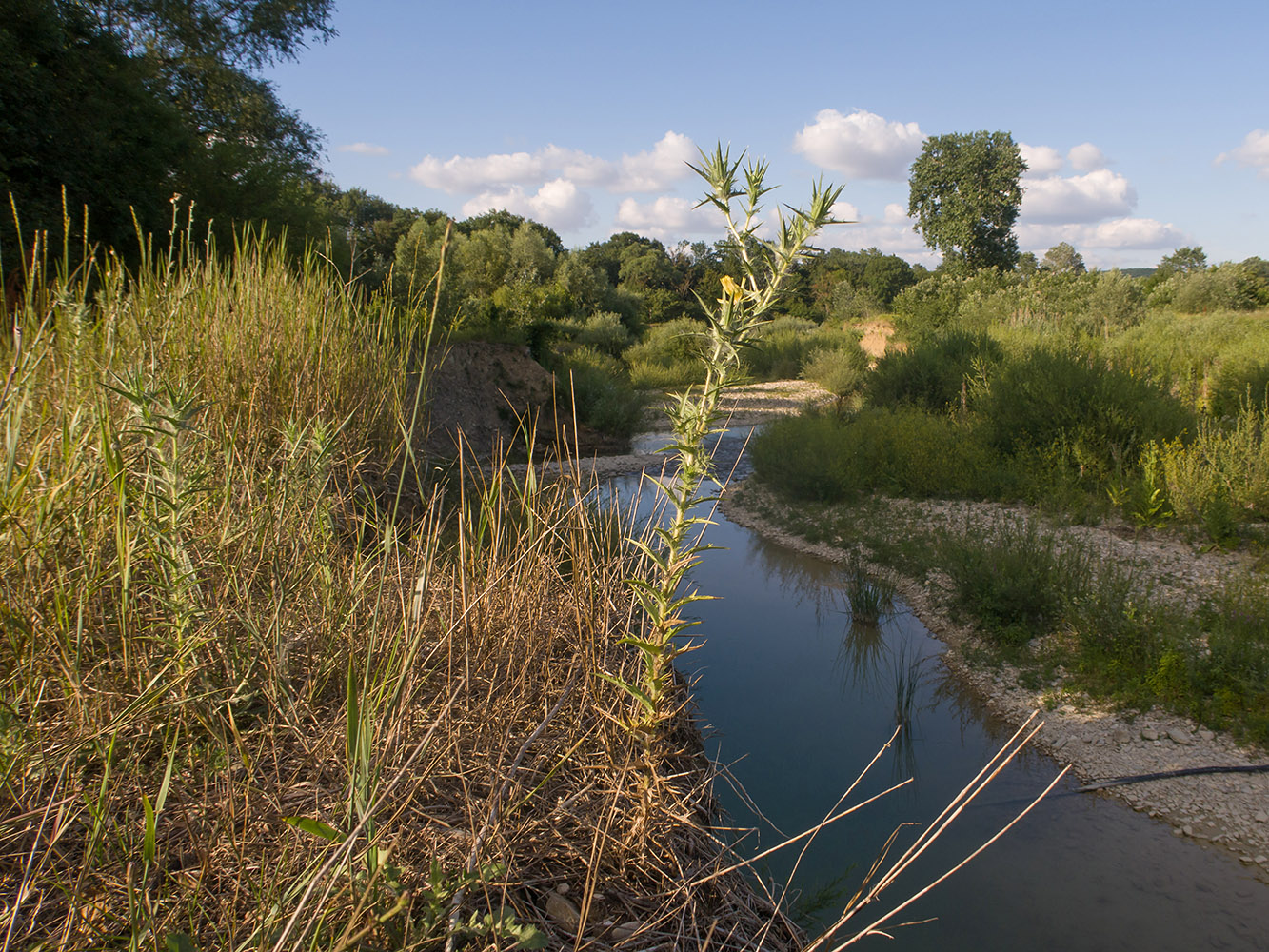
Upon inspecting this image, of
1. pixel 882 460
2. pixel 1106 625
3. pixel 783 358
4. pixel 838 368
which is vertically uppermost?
pixel 783 358

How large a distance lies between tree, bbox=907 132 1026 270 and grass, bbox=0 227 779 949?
136 ft

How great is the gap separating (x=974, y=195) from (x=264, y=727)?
4535 centimetres

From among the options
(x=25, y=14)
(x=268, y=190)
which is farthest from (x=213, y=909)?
(x=268, y=190)

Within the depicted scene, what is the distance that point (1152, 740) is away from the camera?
408 cm

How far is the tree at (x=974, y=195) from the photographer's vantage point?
38.9 metres

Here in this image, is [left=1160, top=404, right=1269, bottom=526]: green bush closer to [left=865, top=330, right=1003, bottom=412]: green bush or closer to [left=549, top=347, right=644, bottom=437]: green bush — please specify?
[left=865, top=330, right=1003, bottom=412]: green bush

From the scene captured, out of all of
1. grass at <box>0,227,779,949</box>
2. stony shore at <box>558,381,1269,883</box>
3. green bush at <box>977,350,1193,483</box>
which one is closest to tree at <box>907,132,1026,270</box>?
green bush at <box>977,350,1193,483</box>

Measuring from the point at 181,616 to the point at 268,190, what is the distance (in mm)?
10006

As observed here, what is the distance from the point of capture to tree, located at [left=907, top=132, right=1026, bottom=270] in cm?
3894

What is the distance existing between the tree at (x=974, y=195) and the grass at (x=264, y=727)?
41517 millimetres

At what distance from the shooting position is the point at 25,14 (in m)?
7.27

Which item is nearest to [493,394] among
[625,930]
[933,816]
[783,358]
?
[933,816]

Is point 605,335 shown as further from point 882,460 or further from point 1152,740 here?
point 1152,740

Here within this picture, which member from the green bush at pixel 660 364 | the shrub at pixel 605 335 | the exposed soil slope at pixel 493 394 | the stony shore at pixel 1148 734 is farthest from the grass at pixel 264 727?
the shrub at pixel 605 335
